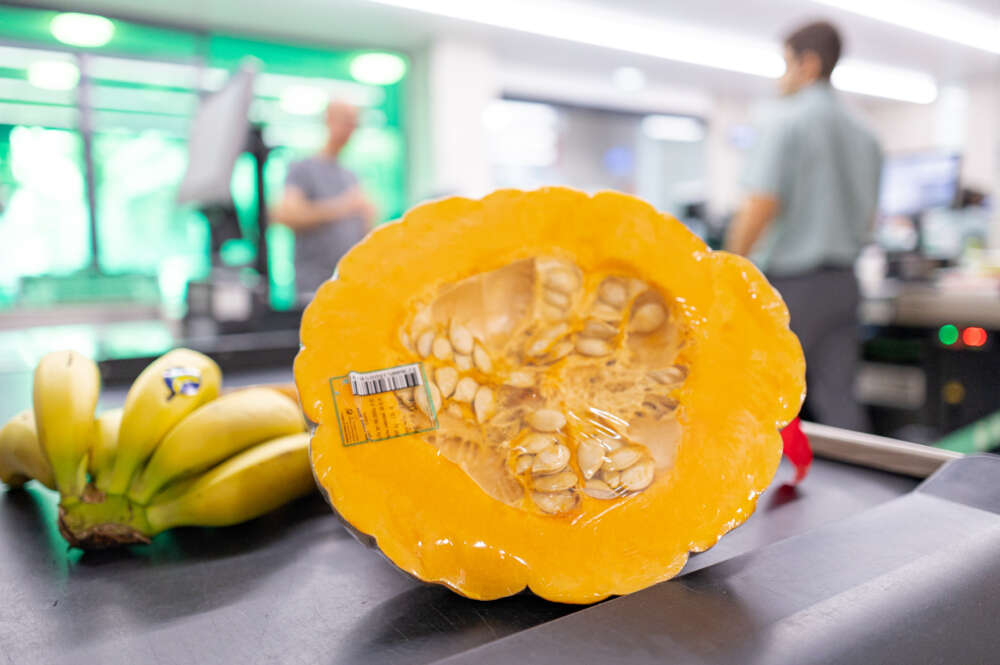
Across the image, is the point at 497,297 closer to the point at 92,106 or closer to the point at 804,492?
the point at 804,492

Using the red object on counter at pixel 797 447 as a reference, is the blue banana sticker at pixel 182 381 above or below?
above

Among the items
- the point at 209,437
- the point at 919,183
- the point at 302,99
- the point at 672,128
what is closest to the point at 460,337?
the point at 209,437

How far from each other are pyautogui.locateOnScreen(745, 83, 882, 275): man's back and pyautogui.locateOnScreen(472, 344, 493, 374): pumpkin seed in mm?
1666

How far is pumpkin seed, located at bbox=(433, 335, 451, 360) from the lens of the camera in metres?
0.47

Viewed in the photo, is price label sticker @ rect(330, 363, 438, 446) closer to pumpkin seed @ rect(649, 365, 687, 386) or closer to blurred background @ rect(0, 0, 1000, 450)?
pumpkin seed @ rect(649, 365, 687, 386)

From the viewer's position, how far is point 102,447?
21.5 inches

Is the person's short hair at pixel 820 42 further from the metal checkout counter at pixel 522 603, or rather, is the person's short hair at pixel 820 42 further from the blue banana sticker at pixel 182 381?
the blue banana sticker at pixel 182 381

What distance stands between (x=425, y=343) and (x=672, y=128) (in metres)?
9.62

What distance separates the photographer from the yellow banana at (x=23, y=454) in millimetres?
589

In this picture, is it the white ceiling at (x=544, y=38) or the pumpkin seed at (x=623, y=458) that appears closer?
the pumpkin seed at (x=623, y=458)

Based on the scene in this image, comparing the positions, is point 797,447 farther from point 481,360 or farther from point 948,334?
point 948,334

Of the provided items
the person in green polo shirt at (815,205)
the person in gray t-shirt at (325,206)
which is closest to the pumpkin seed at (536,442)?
the person in green polo shirt at (815,205)

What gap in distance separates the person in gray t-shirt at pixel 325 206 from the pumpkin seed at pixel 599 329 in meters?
2.28

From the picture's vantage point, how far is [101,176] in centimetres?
504
